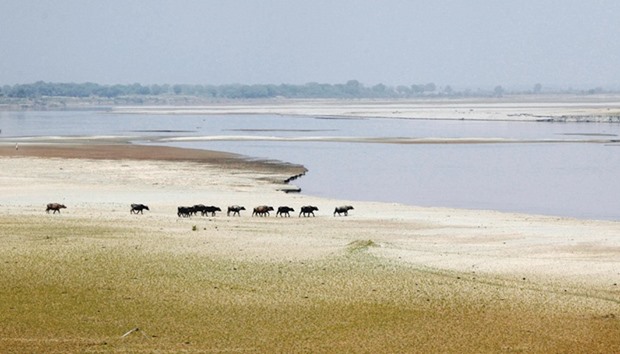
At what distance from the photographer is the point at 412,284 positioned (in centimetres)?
1519

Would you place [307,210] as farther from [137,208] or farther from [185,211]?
[137,208]

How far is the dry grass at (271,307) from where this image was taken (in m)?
11.7

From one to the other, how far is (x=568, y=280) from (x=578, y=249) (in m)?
3.72

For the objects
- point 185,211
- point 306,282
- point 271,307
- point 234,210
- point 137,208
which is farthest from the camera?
point 234,210

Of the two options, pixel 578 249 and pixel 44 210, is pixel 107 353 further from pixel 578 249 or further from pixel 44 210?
pixel 44 210

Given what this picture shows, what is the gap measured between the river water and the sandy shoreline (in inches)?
132

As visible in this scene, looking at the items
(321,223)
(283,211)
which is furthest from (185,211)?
(321,223)

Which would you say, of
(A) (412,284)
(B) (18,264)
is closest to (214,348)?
(A) (412,284)

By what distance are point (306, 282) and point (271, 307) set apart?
177 centimetres

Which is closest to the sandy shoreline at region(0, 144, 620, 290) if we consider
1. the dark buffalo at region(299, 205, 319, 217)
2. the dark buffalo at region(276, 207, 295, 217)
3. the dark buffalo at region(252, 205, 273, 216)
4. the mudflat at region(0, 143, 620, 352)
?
the mudflat at region(0, 143, 620, 352)

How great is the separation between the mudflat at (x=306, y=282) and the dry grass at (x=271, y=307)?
3 centimetres

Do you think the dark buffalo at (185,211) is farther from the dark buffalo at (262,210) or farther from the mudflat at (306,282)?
the dark buffalo at (262,210)

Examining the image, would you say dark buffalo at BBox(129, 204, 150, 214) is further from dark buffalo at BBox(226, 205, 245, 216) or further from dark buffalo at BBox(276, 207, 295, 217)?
dark buffalo at BBox(276, 207, 295, 217)

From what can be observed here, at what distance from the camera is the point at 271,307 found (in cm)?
1363
